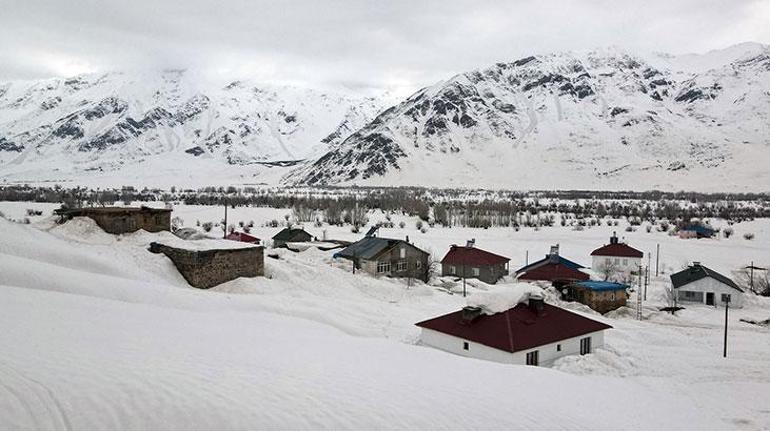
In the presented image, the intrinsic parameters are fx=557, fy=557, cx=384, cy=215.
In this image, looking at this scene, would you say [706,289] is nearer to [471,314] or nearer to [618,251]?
[618,251]

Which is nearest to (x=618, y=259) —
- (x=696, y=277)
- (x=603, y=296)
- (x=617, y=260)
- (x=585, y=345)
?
(x=617, y=260)

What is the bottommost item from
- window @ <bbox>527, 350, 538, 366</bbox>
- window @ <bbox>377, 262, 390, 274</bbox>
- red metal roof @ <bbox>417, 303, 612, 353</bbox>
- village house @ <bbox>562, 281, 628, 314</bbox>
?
village house @ <bbox>562, 281, 628, 314</bbox>

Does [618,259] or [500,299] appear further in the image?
[618,259]

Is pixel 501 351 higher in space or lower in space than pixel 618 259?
higher

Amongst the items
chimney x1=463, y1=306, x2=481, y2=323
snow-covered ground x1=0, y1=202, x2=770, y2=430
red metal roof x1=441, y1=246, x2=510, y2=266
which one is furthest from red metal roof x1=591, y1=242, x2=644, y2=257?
chimney x1=463, y1=306, x2=481, y2=323

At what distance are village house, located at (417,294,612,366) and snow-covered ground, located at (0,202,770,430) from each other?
0.89 metres

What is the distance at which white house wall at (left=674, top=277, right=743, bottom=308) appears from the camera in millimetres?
41844

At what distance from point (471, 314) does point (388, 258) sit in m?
21.1

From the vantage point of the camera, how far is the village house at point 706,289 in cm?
4188

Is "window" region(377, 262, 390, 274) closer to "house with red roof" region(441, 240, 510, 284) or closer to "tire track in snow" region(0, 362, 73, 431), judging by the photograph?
"house with red roof" region(441, 240, 510, 284)

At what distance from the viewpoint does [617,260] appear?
55.8 meters

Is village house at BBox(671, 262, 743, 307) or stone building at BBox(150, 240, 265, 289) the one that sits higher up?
stone building at BBox(150, 240, 265, 289)

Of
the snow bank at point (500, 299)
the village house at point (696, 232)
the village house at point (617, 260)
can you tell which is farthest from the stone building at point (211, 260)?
the village house at point (696, 232)

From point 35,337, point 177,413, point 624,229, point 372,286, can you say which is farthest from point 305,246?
point 624,229
